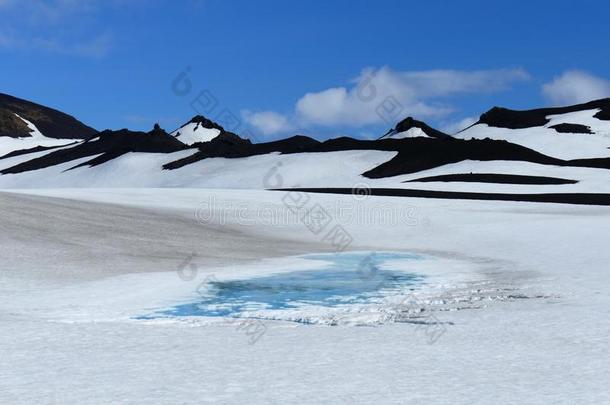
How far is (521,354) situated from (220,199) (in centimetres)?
3439

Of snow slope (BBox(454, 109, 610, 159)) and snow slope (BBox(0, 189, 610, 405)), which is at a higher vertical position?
snow slope (BBox(454, 109, 610, 159))

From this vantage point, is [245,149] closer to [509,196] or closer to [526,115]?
[509,196]

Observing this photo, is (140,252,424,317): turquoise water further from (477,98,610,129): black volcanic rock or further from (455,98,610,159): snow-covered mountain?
(477,98,610,129): black volcanic rock

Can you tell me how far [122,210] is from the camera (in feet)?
99.5

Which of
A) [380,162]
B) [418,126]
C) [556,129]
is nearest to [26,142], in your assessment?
[418,126]

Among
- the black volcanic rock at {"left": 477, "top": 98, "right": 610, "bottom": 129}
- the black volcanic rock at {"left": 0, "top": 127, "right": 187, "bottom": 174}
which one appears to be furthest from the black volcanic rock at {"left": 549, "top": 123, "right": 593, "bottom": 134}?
the black volcanic rock at {"left": 0, "top": 127, "right": 187, "bottom": 174}

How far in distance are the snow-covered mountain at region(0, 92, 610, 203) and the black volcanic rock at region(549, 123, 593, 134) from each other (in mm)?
127

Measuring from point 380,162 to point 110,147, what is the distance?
4798 centimetres

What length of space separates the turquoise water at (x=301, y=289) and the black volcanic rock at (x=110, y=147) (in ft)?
269

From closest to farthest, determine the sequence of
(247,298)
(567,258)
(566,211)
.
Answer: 1. (247,298)
2. (567,258)
3. (566,211)

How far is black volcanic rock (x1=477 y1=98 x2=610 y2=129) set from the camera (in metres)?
104

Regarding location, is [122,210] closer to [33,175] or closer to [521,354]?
[521,354]

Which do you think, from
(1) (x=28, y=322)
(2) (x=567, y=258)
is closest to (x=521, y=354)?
(1) (x=28, y=322)

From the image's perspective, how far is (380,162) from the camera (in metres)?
74.2
